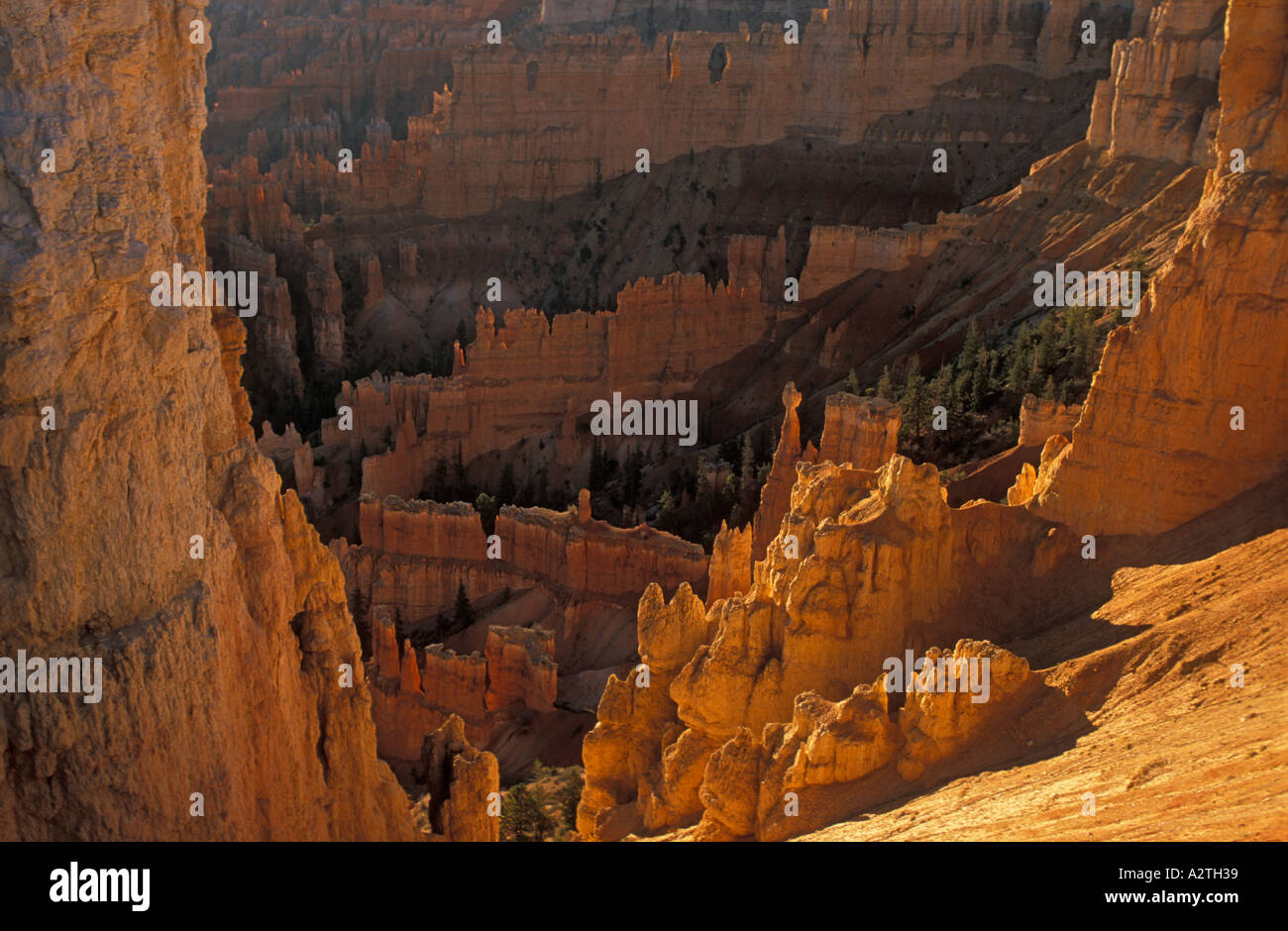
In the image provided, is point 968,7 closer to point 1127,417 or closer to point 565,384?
point 565,384

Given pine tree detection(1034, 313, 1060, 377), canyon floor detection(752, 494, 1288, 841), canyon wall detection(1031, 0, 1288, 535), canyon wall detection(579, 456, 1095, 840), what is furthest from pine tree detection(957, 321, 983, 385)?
canyon floor detection(752, 494, 1288, 841)

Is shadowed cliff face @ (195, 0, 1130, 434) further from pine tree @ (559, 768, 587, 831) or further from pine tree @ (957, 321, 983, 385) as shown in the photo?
pine tree @ (559, 768, 587, 831)

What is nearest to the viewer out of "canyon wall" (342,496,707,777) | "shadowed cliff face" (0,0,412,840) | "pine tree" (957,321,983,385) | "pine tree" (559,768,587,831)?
"shadowed cliff face" (0,0,412,840)

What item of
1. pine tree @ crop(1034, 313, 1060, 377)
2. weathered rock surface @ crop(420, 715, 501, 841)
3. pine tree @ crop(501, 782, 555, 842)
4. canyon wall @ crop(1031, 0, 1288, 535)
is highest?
canyon wall @ crop(1031, 0, 1288, 535)

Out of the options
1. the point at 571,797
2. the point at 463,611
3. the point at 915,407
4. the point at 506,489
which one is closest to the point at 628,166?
the point at 506,489

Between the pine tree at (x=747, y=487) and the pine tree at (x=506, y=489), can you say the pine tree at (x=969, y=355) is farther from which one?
the pine tree at (x=506, y=489)

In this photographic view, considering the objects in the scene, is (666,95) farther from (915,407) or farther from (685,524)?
(915,407)
